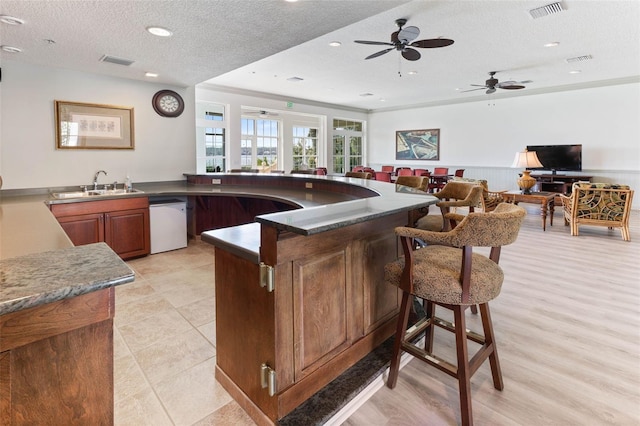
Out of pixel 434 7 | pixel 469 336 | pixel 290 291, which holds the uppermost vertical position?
pixel 434 7

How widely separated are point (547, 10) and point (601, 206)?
3.07 metres

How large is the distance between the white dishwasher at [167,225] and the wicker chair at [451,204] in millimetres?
3202

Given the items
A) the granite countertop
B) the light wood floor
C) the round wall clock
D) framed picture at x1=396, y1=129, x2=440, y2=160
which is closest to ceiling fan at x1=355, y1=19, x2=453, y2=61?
the granite countertop

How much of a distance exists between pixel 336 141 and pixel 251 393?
10.4 metres

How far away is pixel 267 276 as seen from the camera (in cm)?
141

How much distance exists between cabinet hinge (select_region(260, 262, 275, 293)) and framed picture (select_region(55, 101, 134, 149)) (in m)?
4.03

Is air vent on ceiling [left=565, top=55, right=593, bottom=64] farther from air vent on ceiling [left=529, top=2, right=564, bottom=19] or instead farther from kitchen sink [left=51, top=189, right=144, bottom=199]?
kitchen sink [left=51, top=189, right=144, bottom=199]

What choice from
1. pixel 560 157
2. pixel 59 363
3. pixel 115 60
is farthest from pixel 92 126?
pixel 560 157

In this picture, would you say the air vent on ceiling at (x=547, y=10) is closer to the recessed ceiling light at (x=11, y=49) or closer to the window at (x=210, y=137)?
the recessed ceiling light at (x=11, y=49)

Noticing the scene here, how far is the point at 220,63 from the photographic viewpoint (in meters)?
3.86

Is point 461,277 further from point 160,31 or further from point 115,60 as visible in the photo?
point 115,60

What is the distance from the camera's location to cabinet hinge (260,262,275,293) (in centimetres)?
140

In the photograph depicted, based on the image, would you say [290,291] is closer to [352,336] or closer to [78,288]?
[352,336]

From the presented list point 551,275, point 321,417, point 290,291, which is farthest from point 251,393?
point 551,275
